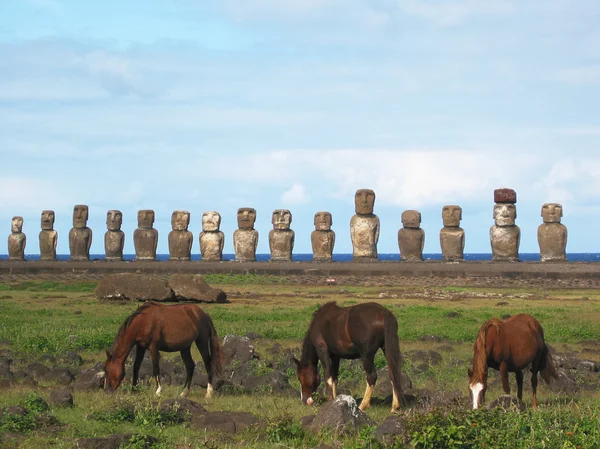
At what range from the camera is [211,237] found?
3741 cm

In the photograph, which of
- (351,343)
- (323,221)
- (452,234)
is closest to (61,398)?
(351,343)

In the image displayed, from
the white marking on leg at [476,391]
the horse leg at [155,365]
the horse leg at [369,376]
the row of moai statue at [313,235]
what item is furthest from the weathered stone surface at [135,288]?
the white marking on leg at [476,391]

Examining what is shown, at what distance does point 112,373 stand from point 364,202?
945 inches

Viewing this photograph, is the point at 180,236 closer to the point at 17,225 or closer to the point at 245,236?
the point at 245,236

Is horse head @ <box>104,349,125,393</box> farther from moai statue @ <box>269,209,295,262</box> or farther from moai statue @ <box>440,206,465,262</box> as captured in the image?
moai statue @ <box>269,209,295,262</box>

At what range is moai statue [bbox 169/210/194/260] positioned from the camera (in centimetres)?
3775

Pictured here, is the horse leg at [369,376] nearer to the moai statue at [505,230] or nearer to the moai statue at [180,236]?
the moai statue at [505,230]

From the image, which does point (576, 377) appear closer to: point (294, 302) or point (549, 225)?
point (294, 302)

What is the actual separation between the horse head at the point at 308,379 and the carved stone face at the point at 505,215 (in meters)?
23.5

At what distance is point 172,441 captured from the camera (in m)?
8.84

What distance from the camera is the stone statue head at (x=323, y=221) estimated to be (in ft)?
116

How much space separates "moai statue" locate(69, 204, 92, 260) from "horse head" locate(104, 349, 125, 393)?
28879 mm

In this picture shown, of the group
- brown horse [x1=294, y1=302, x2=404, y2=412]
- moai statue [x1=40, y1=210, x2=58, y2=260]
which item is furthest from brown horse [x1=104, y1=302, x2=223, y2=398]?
moai statue [x1=40, y1=210, x2=58, y2=260]

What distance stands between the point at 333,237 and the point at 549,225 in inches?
295
